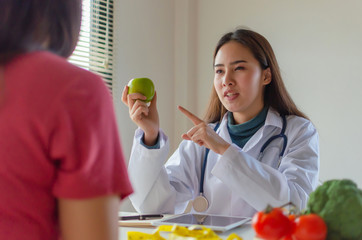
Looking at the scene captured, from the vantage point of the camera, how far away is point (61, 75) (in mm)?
481

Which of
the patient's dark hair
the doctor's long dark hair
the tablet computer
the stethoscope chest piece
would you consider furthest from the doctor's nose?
the patient's dark hair

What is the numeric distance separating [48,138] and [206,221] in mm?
896

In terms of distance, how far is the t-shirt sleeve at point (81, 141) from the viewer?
18.6 inches

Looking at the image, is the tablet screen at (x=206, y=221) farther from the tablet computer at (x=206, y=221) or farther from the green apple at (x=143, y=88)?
the green apple at (x=143, y=88)

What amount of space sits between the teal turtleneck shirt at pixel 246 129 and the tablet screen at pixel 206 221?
65cm

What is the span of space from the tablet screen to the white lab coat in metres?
0.26

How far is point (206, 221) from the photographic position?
1.29 m

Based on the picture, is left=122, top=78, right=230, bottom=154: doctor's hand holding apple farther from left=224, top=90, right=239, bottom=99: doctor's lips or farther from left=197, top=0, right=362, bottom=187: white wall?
left=197, top=0, right=362, bottom=187: white wall

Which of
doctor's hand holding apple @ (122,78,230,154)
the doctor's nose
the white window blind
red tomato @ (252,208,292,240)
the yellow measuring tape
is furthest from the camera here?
the white window blind

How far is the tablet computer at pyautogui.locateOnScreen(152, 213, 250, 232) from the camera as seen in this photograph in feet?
3.93

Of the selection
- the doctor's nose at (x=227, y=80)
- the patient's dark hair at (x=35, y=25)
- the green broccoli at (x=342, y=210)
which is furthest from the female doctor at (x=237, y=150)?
the patient's dark hair at (x=35, y=25)

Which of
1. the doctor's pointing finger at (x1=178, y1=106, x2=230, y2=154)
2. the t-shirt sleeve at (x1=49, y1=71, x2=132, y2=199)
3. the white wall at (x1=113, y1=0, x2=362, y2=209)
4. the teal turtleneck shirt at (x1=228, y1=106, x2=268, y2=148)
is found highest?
the white wall at (x1=113, y1=0, x2=362, y2=209)

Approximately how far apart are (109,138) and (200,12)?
2951 millimetres

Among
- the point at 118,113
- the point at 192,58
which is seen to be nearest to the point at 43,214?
the point at 118,113
